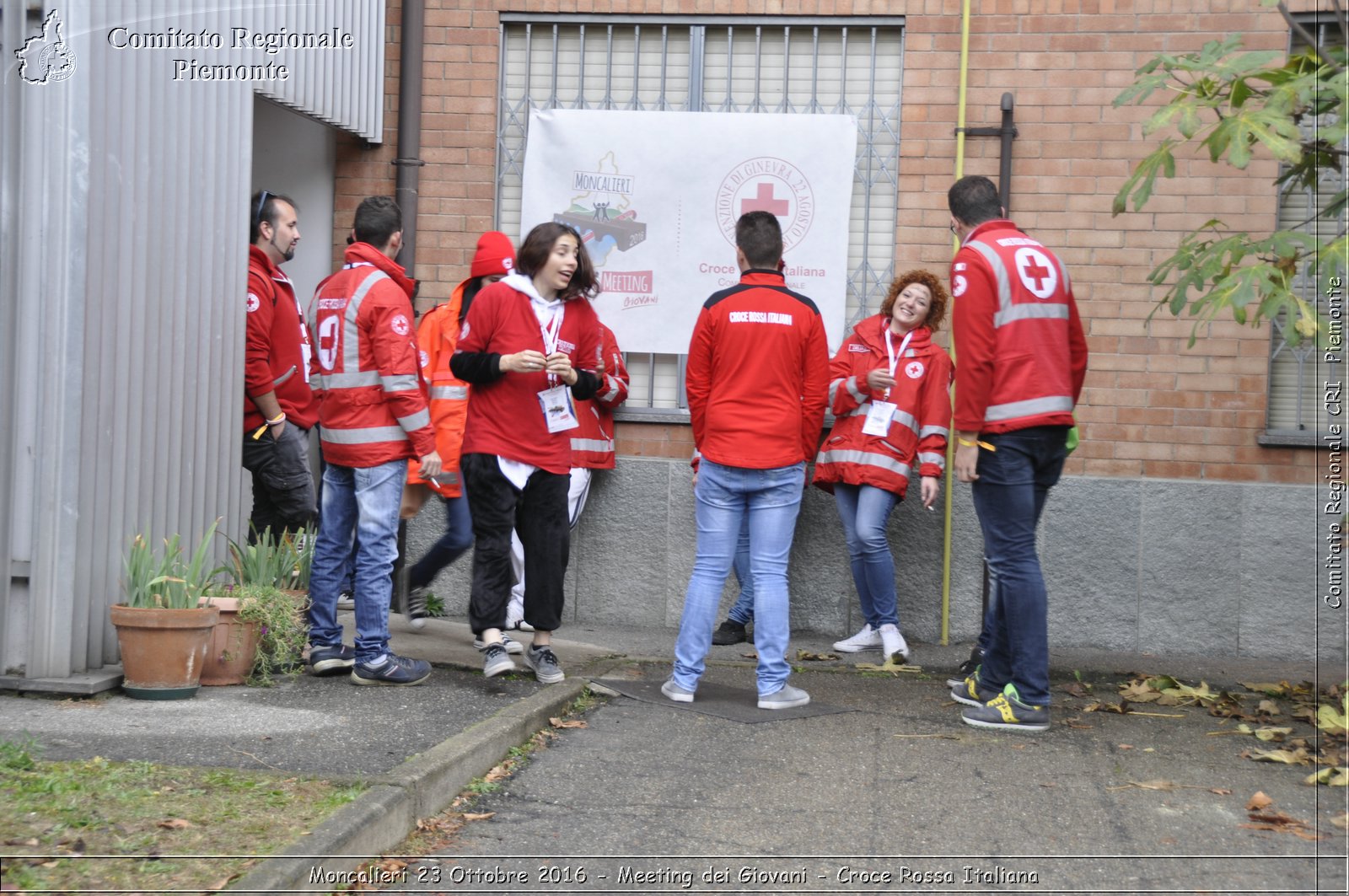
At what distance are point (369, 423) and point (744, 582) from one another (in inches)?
99.5

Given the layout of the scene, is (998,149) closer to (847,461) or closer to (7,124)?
(847,461)

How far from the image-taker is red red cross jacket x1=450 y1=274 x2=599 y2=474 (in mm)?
5816

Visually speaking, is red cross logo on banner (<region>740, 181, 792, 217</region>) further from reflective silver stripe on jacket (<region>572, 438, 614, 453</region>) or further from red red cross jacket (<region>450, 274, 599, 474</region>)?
red red cross jacket (<region>450, 274, 599, 474</region>)

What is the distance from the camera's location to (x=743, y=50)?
821 centimetres

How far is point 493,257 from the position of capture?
666 centimetres

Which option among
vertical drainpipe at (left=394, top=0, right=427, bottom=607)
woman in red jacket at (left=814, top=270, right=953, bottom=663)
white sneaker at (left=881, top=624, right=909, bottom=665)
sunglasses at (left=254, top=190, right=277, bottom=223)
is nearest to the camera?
sunglasses at (left=254, top=190, right=277, bottom=223)

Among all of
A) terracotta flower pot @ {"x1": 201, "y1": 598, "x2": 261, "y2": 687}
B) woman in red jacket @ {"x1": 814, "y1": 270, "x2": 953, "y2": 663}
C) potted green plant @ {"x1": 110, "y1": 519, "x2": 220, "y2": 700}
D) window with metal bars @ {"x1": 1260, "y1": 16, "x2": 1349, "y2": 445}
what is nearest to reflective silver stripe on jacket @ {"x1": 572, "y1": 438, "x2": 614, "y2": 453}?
woman in red jacket @ {"x1": 814, "y1": 270, "x2": 953, "y2": 663}

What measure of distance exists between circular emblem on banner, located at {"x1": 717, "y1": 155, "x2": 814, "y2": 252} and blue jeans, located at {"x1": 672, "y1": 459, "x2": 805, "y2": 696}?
2638 millimetres

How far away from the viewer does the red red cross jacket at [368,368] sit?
5672 mm

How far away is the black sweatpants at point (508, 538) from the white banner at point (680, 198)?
2.44 metres

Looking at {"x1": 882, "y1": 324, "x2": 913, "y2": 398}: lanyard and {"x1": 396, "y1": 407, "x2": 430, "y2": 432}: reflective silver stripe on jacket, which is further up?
{"x1": 882, "y1": 324, "x2": 913, "y2": 398}: lanyard

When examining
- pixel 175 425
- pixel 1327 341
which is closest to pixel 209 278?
pixel 175 425

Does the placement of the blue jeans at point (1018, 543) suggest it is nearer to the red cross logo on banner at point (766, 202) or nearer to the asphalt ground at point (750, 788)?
the asphalt ground at point (750, 788)

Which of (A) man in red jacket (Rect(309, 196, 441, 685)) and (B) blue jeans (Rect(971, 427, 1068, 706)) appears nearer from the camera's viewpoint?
(B) blue jeans (Rect(971, 427, 1068, 706))
